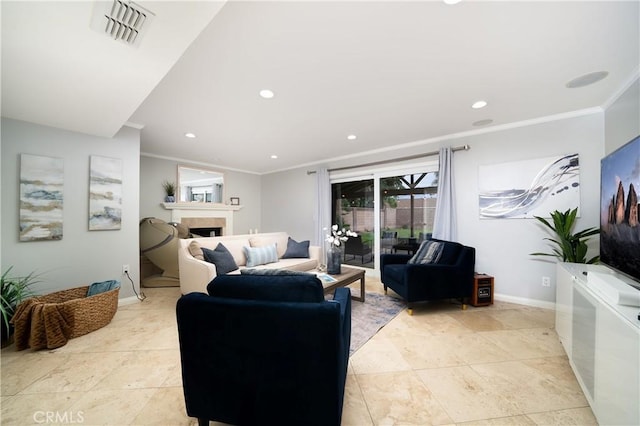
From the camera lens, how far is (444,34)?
1.57 meters

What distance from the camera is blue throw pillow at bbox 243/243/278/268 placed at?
3.56 m

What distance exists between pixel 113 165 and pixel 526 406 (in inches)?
181

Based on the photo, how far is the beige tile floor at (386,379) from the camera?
1350mm

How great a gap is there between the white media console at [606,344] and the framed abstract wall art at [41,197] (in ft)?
15.2

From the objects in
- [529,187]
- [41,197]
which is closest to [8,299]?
[41,197]

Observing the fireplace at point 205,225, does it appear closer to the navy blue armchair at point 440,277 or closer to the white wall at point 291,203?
the white wall at point 291,203

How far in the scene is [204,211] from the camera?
519 cm

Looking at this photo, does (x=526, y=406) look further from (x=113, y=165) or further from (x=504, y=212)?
(x=113, y=165)

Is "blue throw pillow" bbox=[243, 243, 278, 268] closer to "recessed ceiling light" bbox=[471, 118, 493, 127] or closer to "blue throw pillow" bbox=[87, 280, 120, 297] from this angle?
"blue throw pillow" bbox=[87, 280, 120, 297]

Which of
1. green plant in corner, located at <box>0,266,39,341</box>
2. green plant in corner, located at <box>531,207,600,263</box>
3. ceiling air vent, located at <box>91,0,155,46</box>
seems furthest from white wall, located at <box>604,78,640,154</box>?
green plant in corner, located at <box>0,266,39,341</box>

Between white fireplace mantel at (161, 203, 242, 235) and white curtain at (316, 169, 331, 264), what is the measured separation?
7.19ft

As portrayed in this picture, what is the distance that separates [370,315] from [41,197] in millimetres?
3907

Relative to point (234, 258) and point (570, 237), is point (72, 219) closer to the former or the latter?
point (234, 258)

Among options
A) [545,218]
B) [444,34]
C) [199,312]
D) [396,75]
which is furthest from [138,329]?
[545,218]
